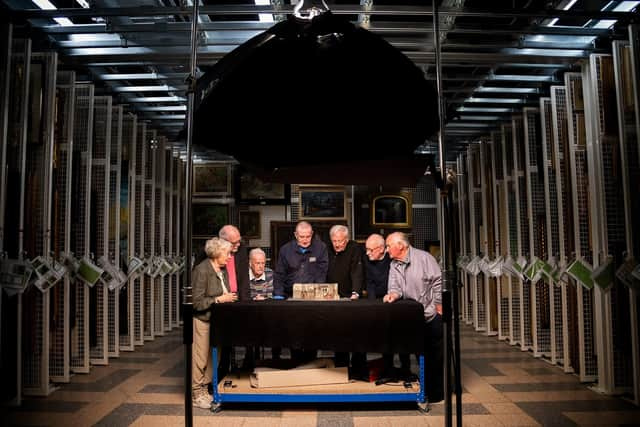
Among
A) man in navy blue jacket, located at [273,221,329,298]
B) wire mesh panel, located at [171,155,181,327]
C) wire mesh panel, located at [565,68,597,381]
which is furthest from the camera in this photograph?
wire mesh panel, located at [171,155,181,327]

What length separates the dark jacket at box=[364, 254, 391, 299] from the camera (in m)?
5.00

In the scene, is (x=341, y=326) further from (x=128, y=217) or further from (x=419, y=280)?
(x=128, y=217)

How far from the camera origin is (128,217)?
6527 millimetres

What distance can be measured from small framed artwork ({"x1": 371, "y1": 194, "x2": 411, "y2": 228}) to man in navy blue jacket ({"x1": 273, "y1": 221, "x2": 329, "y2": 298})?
449 cm

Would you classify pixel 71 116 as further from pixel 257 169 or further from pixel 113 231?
pixel 257 169

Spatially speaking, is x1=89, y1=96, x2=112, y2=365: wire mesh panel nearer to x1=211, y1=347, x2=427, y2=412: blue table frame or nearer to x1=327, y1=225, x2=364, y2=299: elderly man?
x1=211, y1=347, x2=427, y2=412: blue table frame

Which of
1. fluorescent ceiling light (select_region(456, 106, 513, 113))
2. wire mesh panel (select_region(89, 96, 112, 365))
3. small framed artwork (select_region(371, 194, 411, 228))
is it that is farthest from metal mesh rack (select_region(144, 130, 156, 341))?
fluorescent ceiling light (select_region(456, 106, 513, 113))

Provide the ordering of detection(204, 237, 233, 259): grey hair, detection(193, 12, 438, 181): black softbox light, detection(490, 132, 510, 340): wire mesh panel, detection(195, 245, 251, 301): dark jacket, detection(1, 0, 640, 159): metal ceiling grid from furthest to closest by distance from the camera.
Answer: detection(490, 132, 510, 340): wire mesh panel, detection(195, 245, 251, 301): dark jacket, detection(204, 237, 233, 259): grey hair, detection(1, 0, 640, 159): metal ceiling grid, detection(193, 12, 438, 181): black softbox light

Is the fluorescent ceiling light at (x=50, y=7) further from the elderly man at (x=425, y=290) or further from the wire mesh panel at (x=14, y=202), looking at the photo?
the elderly man at (x=425, y=290)

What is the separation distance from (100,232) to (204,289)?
93.5 inches

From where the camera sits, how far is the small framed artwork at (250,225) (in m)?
9.57

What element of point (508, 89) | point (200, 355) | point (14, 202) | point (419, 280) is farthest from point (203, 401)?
point (508, 89)

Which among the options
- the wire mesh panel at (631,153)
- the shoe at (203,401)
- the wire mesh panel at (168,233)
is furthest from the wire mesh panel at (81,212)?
the wire mesh panel at (631,153)

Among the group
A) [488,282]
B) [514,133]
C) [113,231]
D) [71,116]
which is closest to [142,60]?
[71,116]
